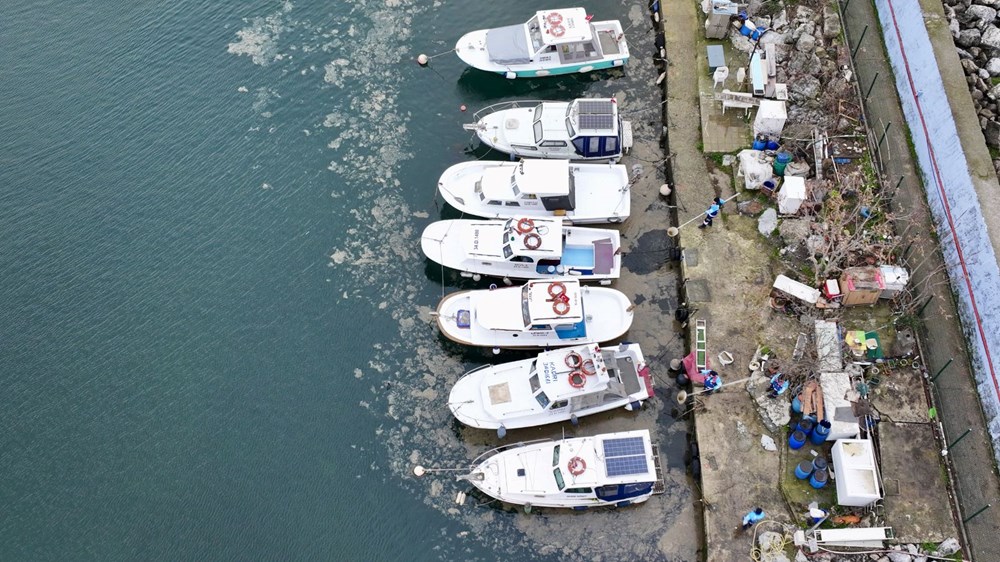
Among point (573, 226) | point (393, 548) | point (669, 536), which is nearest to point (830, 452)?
point (669, 536)

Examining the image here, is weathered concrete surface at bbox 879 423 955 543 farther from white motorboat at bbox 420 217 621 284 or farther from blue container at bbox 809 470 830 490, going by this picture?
white motorboat at bbox 420 217 621 284

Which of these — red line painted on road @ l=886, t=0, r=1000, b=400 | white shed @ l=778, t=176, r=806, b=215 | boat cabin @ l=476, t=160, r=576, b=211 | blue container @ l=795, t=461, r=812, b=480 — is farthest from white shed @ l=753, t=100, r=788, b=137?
blue container @ l=795, t=461, r=812, b=480

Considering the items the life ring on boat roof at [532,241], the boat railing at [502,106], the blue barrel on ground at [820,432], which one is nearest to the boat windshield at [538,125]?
the boat railing at [502,106]

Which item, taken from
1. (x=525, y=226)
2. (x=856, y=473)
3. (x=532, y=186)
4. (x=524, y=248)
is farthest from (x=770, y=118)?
(x=856, y=473)

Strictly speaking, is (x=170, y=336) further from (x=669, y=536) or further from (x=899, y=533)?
(x=899, y=533)

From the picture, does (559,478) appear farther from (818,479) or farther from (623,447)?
(818,479)

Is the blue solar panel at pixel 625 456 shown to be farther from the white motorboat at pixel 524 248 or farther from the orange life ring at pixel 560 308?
the white motorboat at pixel 524 248
